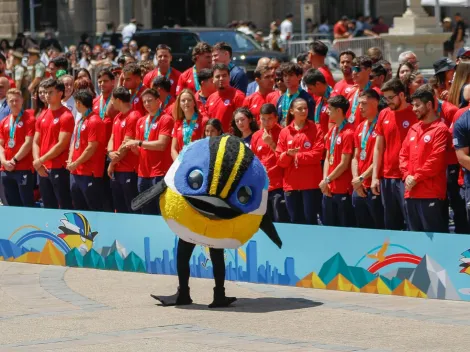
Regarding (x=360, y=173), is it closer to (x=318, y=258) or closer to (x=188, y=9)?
(x=318, y=258)

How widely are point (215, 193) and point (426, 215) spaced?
2375 mm

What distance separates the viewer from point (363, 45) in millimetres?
31234

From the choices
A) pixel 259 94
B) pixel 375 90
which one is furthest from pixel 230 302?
pixel 259 94

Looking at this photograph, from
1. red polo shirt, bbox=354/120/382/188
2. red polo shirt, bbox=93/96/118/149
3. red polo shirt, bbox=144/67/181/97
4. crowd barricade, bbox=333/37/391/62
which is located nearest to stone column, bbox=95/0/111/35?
crowd barricade, bbox=333/37/391/62

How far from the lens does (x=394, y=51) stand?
27609mm

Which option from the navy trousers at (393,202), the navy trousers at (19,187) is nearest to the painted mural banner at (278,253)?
the navy trousers at (393,202)

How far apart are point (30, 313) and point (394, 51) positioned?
16.9 meters

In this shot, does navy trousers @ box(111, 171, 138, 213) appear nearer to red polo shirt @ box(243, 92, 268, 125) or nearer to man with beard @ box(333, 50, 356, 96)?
red polo shirt @ box(243, 92, 268, 125)

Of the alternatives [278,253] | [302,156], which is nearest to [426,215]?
[278,253]

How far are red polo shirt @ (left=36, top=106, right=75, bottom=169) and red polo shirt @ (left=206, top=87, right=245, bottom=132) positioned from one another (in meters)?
1.72

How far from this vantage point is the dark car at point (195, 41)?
31.9 m

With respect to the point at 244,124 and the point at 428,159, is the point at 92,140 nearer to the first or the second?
the point at 244,124

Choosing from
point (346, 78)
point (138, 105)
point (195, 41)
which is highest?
point (195, 41)

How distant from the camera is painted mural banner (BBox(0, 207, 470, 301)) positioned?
12102 mm
